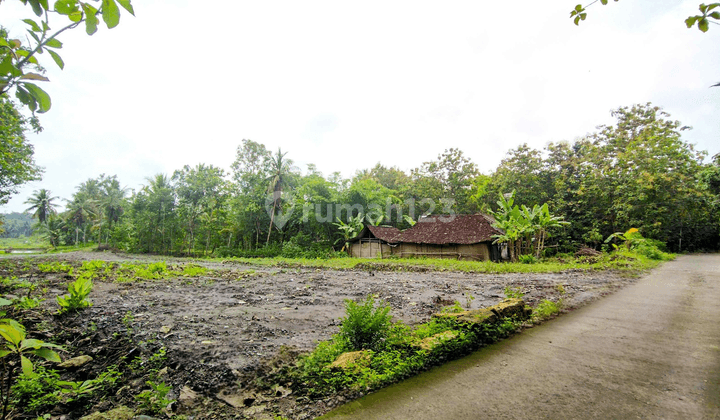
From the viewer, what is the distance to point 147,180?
1513 inches

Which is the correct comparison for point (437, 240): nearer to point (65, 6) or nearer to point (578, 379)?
point (578, 379)

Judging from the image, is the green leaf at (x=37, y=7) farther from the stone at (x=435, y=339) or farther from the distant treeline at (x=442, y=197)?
the distant treeline at (x=442, y=197)

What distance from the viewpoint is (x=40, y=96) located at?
1115mm

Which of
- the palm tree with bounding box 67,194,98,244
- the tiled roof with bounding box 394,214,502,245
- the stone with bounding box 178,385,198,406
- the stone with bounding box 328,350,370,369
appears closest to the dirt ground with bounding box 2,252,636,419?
the stone with bounding box 178,385,198,406

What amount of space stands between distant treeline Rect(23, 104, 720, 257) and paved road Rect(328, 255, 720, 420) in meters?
21.8

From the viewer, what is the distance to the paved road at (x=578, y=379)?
2.67 m

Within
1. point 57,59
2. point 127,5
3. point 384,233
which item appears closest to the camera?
point 127,5

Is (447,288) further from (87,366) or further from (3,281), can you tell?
(3,281)

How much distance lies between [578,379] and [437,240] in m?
19.1

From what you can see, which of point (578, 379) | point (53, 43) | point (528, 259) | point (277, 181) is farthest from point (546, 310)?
point (277, 181)

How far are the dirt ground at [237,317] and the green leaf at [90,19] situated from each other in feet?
9.17

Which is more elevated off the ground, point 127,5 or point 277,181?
point 277,181

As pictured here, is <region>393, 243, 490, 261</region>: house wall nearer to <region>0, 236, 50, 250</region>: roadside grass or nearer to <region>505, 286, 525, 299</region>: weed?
<region>505, 286, 525, 299</region>: weed

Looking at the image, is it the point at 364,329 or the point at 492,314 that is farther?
the point at 492,314
